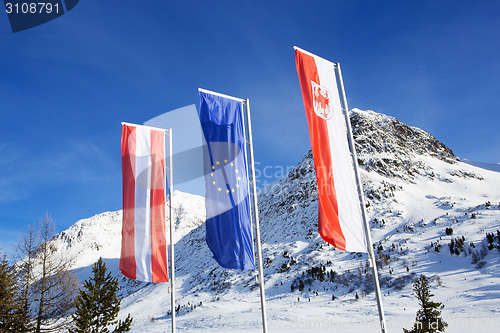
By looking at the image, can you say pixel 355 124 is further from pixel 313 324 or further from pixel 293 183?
pixel 313 324

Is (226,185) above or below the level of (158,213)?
above

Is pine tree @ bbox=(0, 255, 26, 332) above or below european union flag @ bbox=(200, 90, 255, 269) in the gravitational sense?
below

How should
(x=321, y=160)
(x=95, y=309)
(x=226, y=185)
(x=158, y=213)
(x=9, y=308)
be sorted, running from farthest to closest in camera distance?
(x=95, y=309), (x=9, y=308), (x=158, y=213), (x=226, y=185), (x=321, y=160)

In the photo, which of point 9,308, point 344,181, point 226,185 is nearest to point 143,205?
point 226,185

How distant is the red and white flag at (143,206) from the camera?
479 inches

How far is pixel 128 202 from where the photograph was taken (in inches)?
498

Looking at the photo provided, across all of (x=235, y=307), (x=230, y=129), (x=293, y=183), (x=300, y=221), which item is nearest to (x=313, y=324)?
(x=235, y=307)

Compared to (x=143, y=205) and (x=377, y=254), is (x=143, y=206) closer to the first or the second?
(x=143, y=205)

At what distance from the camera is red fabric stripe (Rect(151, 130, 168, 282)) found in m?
12.3

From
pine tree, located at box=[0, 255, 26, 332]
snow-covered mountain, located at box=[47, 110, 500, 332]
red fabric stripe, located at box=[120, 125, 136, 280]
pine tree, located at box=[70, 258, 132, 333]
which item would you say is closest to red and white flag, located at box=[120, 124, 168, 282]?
red fabric stripe, located at box=[120, 125, 136, 280]

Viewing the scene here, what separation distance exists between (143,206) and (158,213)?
621 mm

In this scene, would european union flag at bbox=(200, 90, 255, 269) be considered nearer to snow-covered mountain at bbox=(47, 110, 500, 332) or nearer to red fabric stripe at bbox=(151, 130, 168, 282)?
red fabric stripe at bbox=(151, 130, 168, 282)

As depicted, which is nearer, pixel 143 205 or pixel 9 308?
pixel 143 205

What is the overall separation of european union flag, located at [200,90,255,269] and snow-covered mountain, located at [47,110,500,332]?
13316 mm
